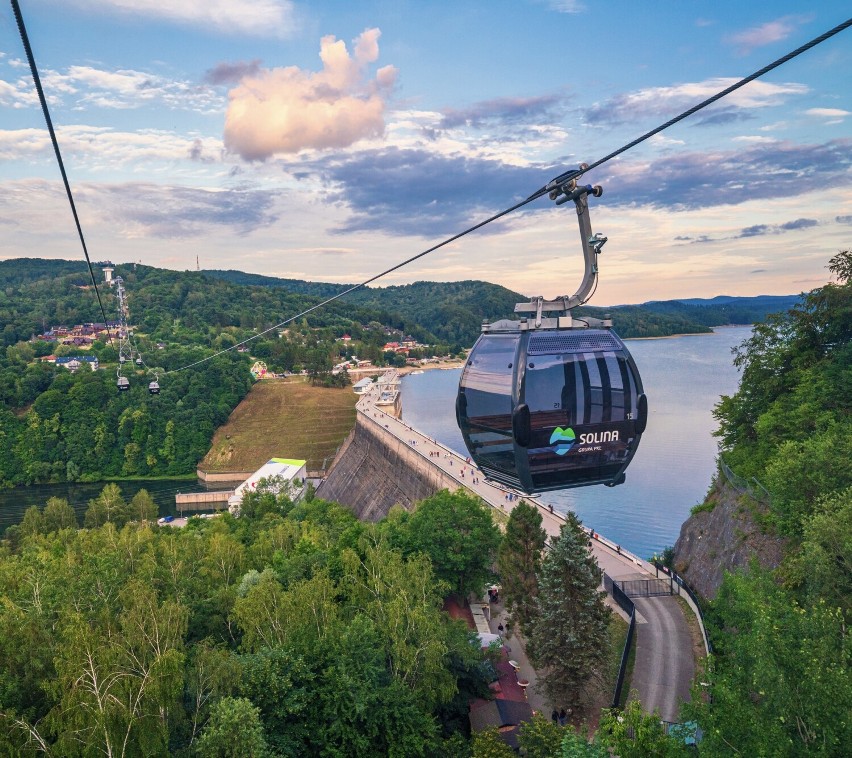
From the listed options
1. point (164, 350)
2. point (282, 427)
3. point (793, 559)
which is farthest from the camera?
point (164, 350)

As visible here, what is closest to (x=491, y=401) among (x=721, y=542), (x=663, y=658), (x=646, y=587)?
(x=663, y=658)

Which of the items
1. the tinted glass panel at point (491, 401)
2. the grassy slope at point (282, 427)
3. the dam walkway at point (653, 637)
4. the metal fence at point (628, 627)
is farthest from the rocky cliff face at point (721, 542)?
the grassy slope at point (282, 427)

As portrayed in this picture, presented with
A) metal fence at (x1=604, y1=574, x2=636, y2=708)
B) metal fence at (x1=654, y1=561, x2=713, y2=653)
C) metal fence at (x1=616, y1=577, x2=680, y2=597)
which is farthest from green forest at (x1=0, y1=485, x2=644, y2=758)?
metal fence at (x1=616, y1=577, x2=680, y2=597)

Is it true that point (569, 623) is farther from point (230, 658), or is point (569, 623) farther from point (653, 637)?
point (230, 658)

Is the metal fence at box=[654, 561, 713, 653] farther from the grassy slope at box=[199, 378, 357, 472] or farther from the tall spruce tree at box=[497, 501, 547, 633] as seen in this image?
the grassy slope at box=[199, 378, 357, 472]

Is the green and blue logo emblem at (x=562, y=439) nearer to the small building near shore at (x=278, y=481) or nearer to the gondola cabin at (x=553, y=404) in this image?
the gondola cabin at (x=553, y=404)

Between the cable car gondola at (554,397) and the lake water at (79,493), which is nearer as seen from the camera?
the cable car gondola at (554,397)
